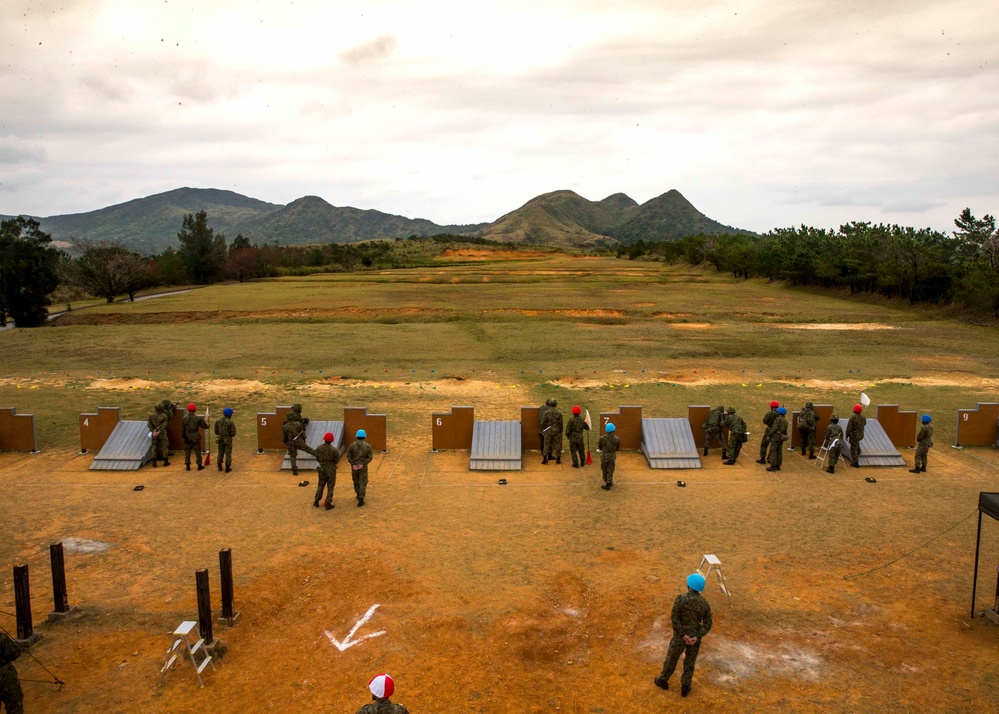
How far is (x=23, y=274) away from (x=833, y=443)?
193ft

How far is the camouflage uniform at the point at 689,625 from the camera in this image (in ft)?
27.8

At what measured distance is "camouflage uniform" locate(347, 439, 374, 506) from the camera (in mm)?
14922

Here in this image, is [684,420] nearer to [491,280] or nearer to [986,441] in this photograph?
[986,441]

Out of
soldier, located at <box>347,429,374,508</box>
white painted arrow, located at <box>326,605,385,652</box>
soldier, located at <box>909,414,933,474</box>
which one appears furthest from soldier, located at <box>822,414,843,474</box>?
white painted arrow, located at <box>326,605,385,652</box>

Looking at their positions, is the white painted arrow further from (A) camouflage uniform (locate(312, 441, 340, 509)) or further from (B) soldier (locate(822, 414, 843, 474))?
(B) soldier (locate(822, 414, 843, 474))

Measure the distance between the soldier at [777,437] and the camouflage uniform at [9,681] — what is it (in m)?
15.7

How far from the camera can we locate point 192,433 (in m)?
17.5

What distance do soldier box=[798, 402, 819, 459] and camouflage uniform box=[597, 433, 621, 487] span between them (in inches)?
226

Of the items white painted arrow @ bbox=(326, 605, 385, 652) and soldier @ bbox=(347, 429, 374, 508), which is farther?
soldier @ bbox=(347, 429, 374, 508)

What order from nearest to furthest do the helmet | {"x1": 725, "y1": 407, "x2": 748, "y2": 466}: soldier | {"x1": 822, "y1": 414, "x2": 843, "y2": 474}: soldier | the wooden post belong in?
1. the helmet
2. the wooden post
3. {"x1": 822, "y1": 414, "x2": 843, "y2": 474}: soldier
4. {"x1": 725, "y1": 407, "x2": 748, "y2": 466}: soldier

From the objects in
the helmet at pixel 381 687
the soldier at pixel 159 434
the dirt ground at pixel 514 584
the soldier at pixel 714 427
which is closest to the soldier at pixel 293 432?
the dirt ground at pixel 514 584

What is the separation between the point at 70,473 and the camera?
56.7ft

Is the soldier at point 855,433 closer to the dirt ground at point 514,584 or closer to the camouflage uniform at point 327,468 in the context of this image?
the dirt ground at point 514,584

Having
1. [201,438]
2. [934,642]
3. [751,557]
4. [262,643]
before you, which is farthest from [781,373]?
[262,643]
